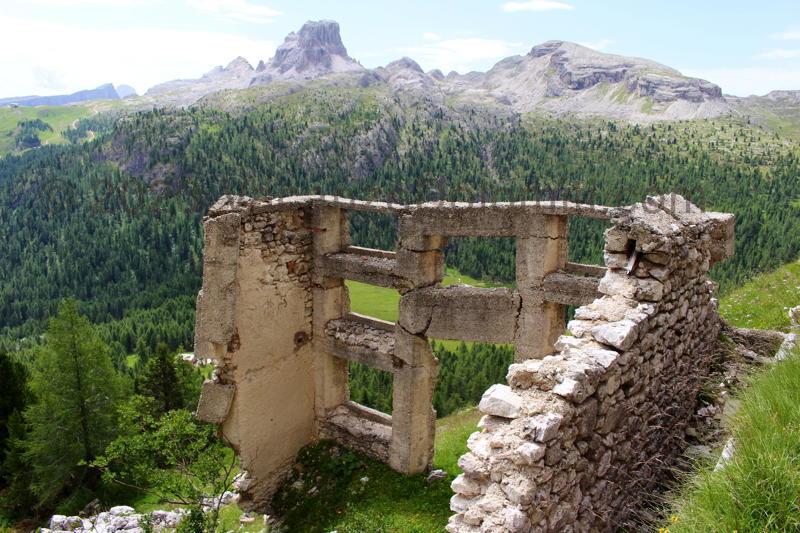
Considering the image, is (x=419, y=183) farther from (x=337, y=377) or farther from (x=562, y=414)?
(x=562, y=414)

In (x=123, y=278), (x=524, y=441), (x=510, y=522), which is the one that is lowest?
(x=123, y=278)

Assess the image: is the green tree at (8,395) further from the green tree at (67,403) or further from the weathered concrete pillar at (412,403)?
the weathered concrete pillar at (412,403)

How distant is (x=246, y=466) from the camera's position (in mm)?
14305

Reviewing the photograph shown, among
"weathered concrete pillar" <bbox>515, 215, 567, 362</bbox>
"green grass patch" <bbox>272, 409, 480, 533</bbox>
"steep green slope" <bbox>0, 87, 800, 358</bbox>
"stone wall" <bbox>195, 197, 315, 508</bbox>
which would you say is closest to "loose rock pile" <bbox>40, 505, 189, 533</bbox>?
"stone wall" <bbox>195, 197, 315, 508</bbox>

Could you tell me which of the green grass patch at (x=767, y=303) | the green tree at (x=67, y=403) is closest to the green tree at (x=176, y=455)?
the green tree at (x=67, y=403)

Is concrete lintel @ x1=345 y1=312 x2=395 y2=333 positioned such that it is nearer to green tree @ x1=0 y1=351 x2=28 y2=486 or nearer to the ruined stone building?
the ruined stone building

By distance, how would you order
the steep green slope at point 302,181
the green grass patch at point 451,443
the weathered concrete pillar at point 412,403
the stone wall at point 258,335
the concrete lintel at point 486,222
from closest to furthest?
the concrete lintel at point 486,222 → the stone wall at point 258,335 → the weathered concrete pillar at point 412,403 → the green grass patch at point 451,443 → the steep green slope at point 302,181

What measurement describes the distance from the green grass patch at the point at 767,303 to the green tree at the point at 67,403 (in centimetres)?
2444

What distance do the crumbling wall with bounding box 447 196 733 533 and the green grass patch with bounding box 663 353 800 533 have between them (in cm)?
95

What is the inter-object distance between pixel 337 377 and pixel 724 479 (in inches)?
499

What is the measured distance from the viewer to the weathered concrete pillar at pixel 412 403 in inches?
542

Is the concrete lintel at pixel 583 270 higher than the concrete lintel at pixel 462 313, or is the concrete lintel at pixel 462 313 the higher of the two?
the concrete lintel at pixel 583 270

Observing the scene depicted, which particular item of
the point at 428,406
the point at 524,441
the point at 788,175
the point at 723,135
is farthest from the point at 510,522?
the point at 723,135

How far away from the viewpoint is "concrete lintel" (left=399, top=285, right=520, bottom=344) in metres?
12.6
